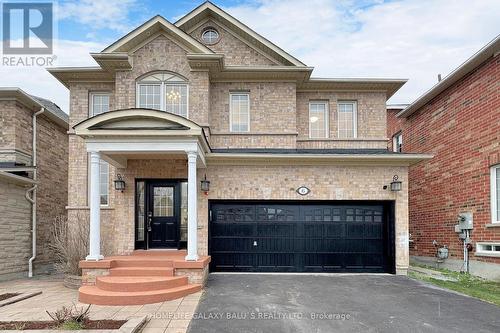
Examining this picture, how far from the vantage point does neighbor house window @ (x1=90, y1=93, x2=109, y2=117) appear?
10766mm

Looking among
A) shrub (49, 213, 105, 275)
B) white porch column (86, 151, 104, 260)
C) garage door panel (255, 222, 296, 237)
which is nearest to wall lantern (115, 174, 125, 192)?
shrub (49, 213, 105, 275)

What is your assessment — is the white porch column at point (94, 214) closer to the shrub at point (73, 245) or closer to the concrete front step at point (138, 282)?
the concrete front step at point (138, 282)

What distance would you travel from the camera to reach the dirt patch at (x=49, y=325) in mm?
5074

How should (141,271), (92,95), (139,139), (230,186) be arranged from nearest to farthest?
(141,271) → (139,139) → (230,186) → (92,95)

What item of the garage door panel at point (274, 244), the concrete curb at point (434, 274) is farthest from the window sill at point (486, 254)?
the garage door panel at point (274, 244)

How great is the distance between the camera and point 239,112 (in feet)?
35.7

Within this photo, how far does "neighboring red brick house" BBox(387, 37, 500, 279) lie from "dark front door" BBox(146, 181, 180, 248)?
884cm

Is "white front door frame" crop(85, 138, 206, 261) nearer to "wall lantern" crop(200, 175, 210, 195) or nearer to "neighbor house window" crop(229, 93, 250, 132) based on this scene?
"wall lantern" crop(200, 175, 210, 195)

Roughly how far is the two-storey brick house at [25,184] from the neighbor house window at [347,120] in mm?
10209

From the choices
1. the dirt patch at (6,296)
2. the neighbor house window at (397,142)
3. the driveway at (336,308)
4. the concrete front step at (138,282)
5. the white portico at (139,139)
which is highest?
the neighbor house window at (397,142)

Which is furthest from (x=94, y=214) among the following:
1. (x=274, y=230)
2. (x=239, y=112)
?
(x=239, y=112)

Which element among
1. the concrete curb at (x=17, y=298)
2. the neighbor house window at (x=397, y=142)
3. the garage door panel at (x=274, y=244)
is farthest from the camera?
the neighbor house window at (x=397, y=142)

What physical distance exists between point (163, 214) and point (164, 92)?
12.4 feet

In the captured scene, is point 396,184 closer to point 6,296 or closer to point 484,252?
point 484,252
